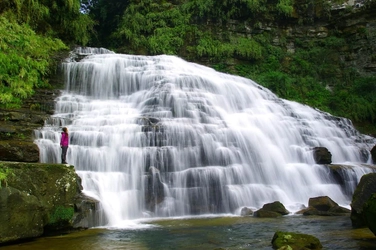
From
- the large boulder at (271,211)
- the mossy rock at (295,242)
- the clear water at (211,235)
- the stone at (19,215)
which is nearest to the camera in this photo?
the mossy rock at (295,242)

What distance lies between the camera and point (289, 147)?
15461 millimetres

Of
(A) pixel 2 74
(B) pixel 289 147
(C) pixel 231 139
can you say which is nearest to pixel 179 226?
(C) pixel 231 139

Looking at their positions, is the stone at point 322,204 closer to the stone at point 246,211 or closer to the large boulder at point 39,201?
the stone at point 246,211

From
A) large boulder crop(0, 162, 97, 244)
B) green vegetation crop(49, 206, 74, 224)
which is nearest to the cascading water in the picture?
large boulder crop(0, 162, 97, 244)

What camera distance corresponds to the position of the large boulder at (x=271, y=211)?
33.2ft

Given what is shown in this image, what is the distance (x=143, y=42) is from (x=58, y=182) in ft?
65.0

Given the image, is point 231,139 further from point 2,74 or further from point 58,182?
point 2,74

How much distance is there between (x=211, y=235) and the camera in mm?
7625

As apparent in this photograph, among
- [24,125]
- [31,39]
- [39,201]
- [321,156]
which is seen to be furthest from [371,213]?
[31,39]

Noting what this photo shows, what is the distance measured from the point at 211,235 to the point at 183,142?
548 cm

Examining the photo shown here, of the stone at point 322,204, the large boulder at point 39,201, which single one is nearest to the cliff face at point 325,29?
the stone at point 322,204

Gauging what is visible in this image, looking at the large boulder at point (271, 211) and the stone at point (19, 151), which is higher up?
the stone at point (19, 151)

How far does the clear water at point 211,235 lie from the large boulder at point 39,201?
0.31 metres

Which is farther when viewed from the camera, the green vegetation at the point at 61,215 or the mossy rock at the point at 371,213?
the green vegetation at the point at 61,215
